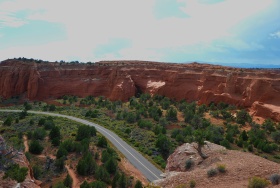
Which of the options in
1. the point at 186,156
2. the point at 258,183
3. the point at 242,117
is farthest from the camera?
the point at 242,117

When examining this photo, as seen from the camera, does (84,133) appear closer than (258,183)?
No

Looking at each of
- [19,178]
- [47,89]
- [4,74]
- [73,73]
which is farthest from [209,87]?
[4,74]

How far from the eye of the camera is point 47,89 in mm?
67750

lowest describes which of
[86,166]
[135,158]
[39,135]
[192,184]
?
[135,158]

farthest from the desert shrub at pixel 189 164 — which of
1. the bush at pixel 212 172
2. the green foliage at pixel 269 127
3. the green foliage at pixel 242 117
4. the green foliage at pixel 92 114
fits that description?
the green foliage at pixel 92 114

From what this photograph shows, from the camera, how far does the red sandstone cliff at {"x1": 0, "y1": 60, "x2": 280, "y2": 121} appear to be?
50031 millimetres

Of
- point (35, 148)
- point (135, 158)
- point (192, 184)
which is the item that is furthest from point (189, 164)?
point (35, 148)

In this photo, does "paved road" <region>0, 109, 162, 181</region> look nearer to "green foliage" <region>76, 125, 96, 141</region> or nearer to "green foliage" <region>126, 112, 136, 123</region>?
"green foliage" <region>76, 125, 96, 141</region>

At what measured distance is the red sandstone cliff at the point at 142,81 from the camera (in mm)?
50031

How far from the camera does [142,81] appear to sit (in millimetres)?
66250

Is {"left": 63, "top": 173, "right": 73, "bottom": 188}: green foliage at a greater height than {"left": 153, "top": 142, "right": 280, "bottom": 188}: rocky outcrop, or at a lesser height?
lesser

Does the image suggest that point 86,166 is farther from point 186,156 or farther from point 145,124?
point 145,124

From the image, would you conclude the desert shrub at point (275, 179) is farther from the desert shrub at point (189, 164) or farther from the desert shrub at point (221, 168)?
the desert shrub at point (189, 164)

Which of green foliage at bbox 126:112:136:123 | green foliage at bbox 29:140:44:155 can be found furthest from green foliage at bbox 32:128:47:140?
green foliage at bbox 126:112:136:123
